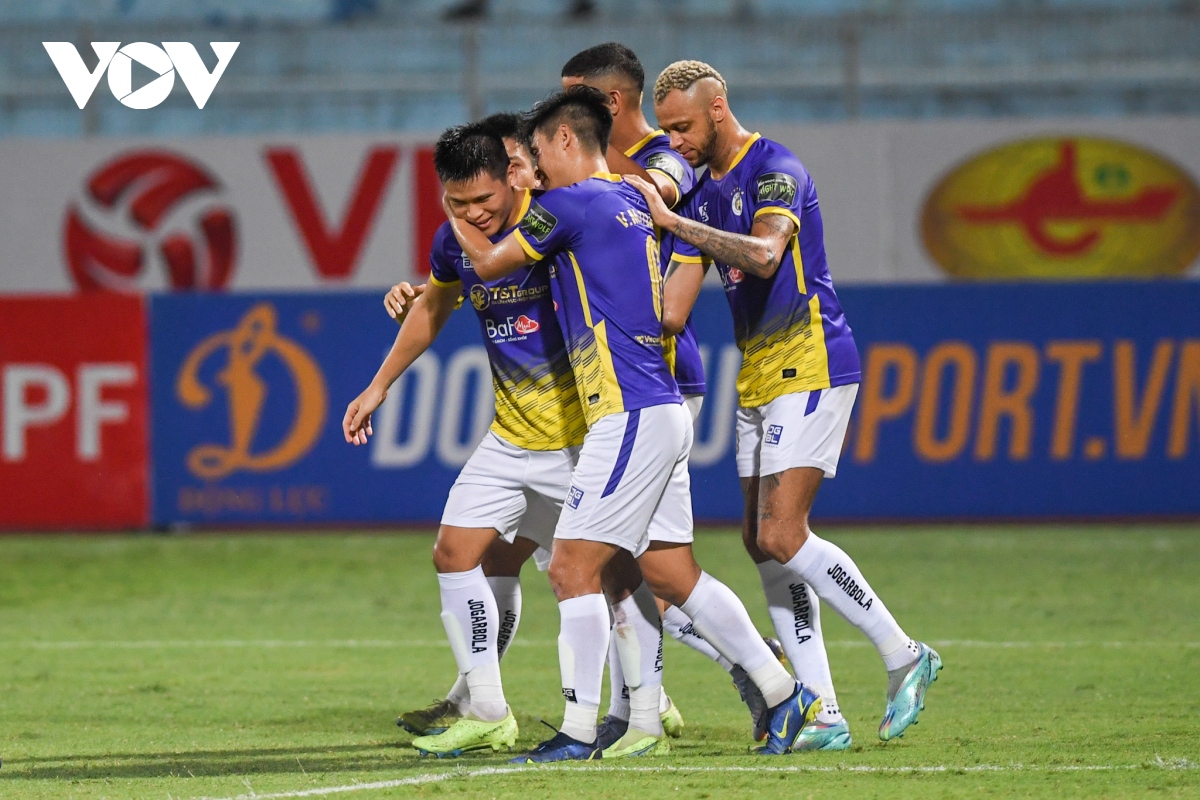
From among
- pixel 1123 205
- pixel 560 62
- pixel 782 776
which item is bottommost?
pixel 782 776

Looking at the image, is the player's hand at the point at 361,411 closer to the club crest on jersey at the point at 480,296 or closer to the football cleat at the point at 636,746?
the club crest on jersey at the point at 480,296

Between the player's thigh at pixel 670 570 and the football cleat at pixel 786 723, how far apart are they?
0.49 metres

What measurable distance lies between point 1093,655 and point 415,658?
126 inches

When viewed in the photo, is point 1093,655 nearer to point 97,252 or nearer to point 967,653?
point 967,653

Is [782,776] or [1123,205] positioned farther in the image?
[1123,205]

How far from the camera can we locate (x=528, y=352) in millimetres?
5758

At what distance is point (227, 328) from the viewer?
1314 centimetres

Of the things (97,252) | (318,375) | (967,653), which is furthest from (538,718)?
(97,252)

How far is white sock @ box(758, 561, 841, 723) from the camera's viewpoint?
233 inches

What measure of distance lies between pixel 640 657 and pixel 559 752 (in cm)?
51

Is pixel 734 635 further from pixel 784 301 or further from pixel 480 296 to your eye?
pixel 480 296

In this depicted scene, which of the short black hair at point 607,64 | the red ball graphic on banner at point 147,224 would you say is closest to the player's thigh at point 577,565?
the short black hair at point 607,64

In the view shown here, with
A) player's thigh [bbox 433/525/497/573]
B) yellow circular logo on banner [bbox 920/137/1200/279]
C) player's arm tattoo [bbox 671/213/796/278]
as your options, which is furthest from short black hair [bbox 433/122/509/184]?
yellow circular logo on banner [bbox 920/137/1200/279]

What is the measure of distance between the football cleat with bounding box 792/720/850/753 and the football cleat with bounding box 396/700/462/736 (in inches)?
51.6
